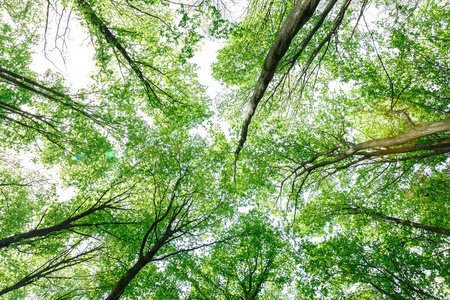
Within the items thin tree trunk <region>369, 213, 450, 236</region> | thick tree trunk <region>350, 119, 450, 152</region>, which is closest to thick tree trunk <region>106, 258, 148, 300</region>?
thick tree trunk <region>350, 119, 450, 152</region>

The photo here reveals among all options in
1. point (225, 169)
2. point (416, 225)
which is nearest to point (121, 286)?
point (225, 169)

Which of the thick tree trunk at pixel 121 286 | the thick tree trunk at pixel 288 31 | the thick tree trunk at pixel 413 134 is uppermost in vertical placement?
the thick tree trunk at pixel 413 134

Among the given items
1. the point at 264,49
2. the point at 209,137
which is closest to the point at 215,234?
the point at 209,137

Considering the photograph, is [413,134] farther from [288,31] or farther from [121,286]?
[121,286]

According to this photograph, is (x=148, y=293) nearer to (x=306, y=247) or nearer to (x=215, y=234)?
(x=215, y=234)

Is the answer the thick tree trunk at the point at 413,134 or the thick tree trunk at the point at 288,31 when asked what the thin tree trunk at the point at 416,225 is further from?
the thick tree trunk at the point at 288,31

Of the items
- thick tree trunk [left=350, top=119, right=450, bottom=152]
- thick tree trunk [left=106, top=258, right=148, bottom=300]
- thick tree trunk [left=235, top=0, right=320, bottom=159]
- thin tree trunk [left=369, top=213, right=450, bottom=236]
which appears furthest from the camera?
thick tree trunk [left=106, top=258, right=148, bottom=300]

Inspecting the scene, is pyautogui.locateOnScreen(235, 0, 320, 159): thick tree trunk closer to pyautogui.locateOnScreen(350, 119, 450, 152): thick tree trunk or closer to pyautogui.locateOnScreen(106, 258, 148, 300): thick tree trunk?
pyautogui.locateOnScreen(350, 119, 450, 152): thick tree trunk

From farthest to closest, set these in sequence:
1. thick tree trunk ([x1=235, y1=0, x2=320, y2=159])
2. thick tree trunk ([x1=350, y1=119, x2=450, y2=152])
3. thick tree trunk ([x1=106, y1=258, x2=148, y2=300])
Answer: thick tree trunk ([x1=106, y1=258, x2=148, y2=300]) < thick tree trunk ([x1=350, y1=119, x2=450, y2=152]) < thick tree trunk ([x1=235, y1=0, x2=320, y2=159])

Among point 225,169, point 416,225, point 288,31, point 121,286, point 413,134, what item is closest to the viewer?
point 288,31

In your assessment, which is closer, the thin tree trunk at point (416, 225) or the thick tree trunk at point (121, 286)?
the thin tree trunk at point (416, 225)

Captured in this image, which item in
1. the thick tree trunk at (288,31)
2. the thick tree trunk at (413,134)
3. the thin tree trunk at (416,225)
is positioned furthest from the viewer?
the thin tree trunk at (416,225)

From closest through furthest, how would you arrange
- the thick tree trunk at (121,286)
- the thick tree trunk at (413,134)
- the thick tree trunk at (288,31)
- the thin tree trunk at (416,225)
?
the thick tree trunk at (288,31)
the thick tree trunk at (413,134)
the thin tree trunk at (416,225)
the thick tree trunk at (121,286)

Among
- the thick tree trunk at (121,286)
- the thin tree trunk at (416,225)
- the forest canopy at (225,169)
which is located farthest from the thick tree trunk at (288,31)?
the thick tree trunk at (121,286)
